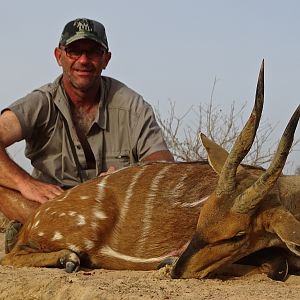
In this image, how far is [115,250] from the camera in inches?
163

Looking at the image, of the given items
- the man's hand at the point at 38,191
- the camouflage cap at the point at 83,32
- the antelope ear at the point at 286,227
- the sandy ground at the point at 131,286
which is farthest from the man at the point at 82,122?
the antelope ear at the point at 286,227

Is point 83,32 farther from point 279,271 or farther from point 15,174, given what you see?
point 279,271

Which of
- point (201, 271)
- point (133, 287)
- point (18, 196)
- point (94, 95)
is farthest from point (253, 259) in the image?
point (94, 95)

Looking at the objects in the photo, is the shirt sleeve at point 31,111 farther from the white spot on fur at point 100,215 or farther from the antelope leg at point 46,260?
the white spot on fur at point 100,215

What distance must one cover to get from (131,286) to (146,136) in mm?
2218

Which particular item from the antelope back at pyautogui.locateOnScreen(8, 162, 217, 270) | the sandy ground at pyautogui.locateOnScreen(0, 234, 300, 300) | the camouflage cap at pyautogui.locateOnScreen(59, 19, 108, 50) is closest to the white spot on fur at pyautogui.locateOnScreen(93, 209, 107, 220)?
the antelope back at pyautogui.locateOnScreen(8, 162, 217, 270)

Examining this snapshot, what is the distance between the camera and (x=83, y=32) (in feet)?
17.8

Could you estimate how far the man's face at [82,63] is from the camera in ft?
17.9

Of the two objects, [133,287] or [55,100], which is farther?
[55,100]

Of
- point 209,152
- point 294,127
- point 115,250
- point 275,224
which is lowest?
point 115,250

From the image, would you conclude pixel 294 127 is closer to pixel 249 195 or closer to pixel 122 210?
pixel 249 195

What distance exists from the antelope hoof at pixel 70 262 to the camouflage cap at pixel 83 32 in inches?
75.2

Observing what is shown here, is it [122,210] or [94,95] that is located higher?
[94,95]

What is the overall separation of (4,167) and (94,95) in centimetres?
95
